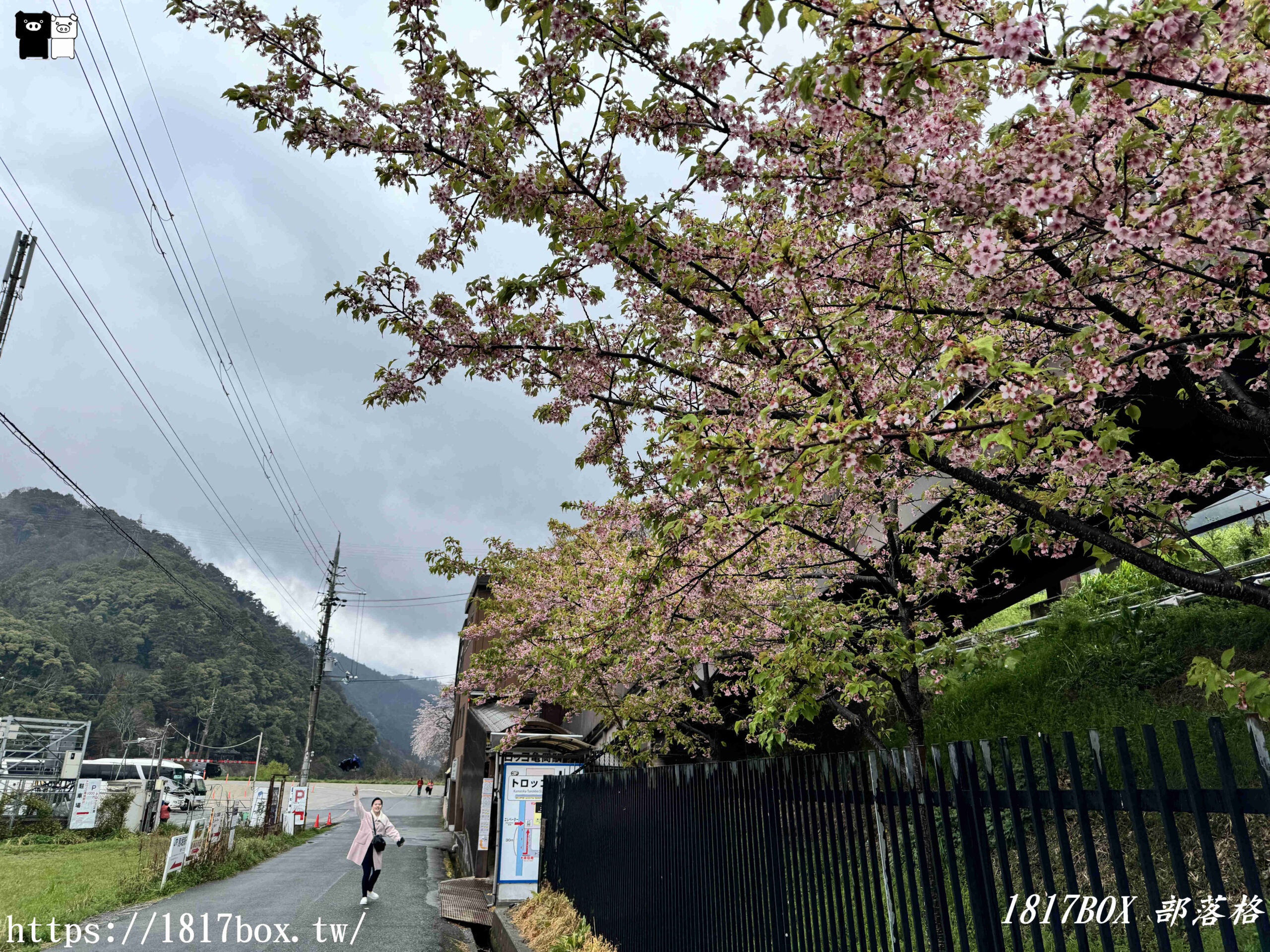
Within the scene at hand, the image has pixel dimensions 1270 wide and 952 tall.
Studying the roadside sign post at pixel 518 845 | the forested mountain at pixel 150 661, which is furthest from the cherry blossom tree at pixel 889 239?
the forested mountain at pixel 150 661

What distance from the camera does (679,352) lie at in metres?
6.28

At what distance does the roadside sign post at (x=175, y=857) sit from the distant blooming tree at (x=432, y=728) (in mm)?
69275

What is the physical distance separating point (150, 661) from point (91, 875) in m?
83.3

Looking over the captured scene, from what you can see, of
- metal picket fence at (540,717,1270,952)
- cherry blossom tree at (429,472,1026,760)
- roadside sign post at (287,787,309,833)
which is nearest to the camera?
metal picket fence at (540,717,1270,952)

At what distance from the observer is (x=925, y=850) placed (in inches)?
135

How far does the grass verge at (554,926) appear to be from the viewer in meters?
8.23

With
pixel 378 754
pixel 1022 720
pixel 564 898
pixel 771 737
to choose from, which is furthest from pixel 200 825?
pixel 378 754

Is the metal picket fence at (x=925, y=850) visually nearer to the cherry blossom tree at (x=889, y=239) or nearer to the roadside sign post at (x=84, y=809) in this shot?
the cherry blossom tree at (x=889, y=239)

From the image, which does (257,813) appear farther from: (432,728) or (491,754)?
(432,728)

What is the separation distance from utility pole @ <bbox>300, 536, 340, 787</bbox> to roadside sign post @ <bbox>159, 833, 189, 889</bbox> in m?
17.5

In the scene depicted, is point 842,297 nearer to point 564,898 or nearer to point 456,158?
point 456,158

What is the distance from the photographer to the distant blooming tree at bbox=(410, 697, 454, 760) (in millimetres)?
86688

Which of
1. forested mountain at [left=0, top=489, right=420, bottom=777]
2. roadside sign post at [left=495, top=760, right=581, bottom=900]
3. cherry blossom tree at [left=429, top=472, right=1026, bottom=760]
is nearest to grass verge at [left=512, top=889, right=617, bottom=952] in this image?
roadside sign post at [left=495, top=760, right=581, bottom=900]

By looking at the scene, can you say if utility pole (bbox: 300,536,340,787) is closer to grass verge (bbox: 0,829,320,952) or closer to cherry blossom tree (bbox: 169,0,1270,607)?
grass verge (bbox: 0,829,320,952)
